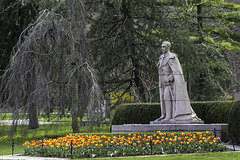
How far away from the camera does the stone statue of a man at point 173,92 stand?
43.4 feet

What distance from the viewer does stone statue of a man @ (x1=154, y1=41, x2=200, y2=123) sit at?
13219 millimetres

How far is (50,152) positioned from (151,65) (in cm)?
1138

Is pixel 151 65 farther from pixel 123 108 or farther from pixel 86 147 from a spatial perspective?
pixel 86 147

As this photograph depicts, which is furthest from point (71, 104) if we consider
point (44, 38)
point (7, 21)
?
point (7, 21)

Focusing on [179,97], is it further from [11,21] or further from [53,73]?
[11,21]

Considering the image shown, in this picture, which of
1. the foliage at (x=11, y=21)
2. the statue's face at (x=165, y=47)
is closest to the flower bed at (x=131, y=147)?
the statue's face at (x=165, y=47)

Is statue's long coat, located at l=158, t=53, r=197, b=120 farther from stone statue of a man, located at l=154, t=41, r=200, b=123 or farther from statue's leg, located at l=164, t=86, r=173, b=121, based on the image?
statue's leg, located at l=164, t=86, r=173, b=121

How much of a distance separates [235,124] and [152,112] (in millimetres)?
4860

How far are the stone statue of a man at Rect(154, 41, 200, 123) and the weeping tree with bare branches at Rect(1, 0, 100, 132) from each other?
9.57 ft

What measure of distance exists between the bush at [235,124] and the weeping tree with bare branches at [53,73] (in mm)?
4930

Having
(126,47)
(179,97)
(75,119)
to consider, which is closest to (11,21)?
(126,47)

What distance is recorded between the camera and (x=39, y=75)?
15.9 metres

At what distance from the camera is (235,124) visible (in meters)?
12.5

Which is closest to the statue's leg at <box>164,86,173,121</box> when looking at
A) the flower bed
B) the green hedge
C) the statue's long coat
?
A: the statue's long coat
